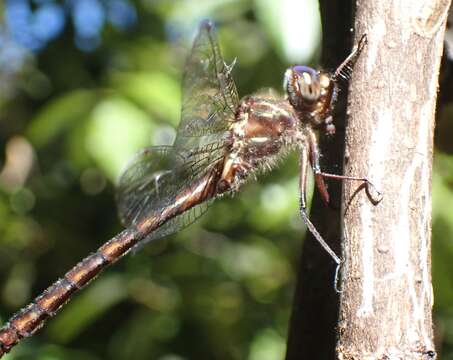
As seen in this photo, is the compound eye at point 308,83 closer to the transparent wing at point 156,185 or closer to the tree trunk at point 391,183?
the transparent wing at point 156,185

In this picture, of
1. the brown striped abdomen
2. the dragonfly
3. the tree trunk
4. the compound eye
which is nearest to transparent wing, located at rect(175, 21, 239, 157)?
the dragonfly

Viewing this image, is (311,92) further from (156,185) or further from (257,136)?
(156,185)

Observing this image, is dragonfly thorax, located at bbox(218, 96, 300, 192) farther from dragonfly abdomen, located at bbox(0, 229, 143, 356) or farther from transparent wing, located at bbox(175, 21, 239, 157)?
dragonfly abdomen, located at bbox(0, 229, 143, 356)

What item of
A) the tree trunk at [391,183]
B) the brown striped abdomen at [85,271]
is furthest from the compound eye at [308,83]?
the tree trunk at [391,183]

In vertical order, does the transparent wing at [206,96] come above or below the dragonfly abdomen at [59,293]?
above

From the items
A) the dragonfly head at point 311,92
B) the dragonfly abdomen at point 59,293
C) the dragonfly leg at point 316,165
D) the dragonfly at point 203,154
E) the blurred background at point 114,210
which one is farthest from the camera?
the blurred background at point 114,210

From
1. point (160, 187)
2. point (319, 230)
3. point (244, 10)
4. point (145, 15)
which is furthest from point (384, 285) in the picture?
point (145, 15)

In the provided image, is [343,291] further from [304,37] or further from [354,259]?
[304,37]
